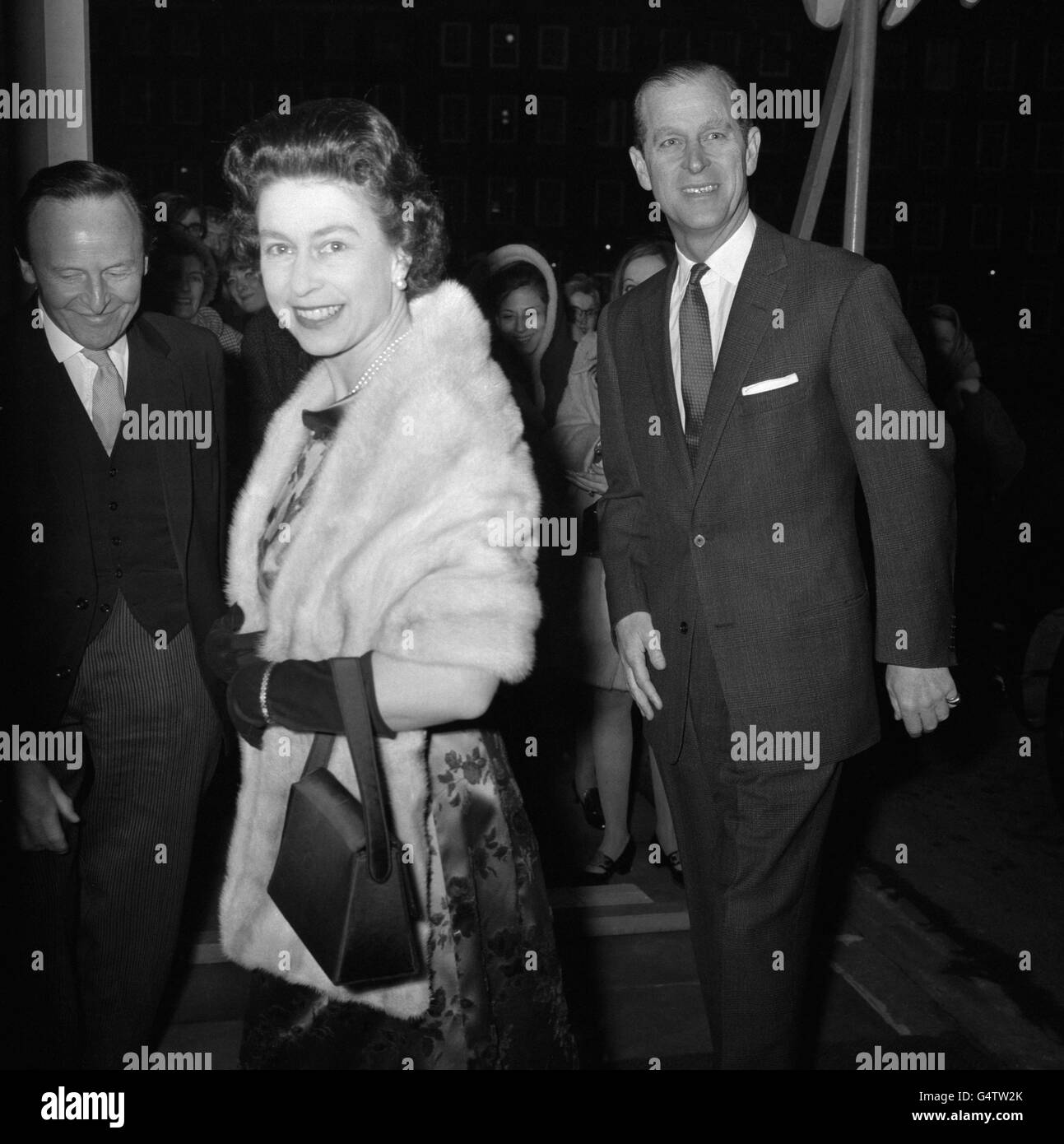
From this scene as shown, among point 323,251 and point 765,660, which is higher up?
point 323,251

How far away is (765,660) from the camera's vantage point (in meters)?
2.39

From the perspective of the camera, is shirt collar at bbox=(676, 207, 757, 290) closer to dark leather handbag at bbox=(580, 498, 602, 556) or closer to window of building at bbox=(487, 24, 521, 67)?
dark leather handbag at bbox=(580, 498, 602, 556)

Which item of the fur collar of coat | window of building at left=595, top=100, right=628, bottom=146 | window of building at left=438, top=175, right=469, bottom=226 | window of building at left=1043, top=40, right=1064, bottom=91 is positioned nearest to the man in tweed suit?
the fur collar of coat

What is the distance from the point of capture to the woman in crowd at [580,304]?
527 centimetres

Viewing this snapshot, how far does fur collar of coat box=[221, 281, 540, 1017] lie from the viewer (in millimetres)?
1586

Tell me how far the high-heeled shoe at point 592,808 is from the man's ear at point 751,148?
2.70 m

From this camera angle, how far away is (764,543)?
7.79ft

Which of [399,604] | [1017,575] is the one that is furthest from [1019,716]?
[399,604]

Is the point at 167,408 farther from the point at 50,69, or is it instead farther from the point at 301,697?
the point at 301,697

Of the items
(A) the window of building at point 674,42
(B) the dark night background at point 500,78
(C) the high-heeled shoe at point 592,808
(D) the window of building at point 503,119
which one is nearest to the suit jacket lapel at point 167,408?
(C) the high-heeled shoe at point 592,808

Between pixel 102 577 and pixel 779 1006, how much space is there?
169 cm

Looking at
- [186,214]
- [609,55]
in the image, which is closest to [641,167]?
[186,214]

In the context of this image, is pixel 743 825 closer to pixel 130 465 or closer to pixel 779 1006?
pixel 779 1006

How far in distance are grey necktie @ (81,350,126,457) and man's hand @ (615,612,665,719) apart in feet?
3.89
